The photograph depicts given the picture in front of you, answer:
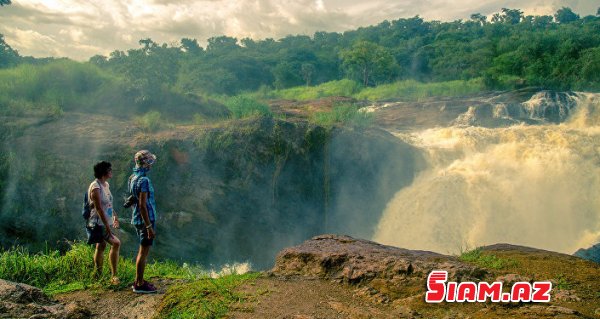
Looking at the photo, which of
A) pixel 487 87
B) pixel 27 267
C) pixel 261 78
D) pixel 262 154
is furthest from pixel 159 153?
pixel 261 78

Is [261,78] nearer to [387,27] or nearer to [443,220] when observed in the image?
[387,27]

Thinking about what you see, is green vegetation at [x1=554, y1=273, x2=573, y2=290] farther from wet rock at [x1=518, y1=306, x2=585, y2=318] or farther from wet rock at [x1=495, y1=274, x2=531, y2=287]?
wet rock at [x1=518, y1=306, x2=585, y2=318]

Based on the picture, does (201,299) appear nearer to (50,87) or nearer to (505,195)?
(505,195)

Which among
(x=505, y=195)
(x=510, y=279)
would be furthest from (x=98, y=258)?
(x=505, y=195)

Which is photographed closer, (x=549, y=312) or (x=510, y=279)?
(x=549, y=312)

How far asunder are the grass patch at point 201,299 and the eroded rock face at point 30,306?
69 cm

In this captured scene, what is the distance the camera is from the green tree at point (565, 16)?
58062 mm

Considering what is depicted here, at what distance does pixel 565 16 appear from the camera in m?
58.3

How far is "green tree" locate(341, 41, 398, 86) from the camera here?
122 feet

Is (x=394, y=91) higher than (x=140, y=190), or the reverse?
(x=394, y=91)

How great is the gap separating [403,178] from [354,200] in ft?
6.41
